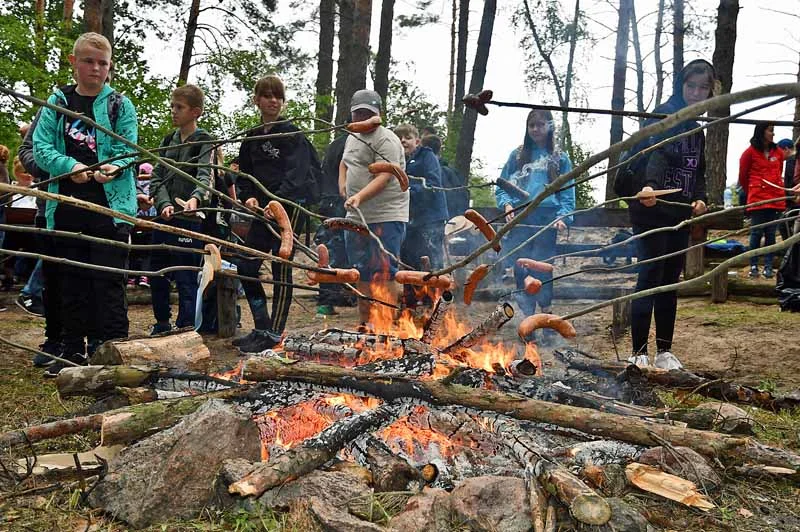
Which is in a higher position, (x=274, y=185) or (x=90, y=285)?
(x=274, y=185)

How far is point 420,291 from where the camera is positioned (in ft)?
17.1

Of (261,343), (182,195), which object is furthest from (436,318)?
(182,195)

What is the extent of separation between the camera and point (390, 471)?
255cm

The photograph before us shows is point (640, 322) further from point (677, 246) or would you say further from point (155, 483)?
point (155, 483)

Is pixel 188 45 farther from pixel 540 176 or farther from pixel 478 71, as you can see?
pixel 540 176

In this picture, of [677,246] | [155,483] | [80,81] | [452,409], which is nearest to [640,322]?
[677,246]

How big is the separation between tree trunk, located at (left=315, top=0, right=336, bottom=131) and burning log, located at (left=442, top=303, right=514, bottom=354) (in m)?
11.4

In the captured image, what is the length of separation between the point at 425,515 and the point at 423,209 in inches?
213

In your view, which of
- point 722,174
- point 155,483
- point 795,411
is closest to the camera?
point 155,483

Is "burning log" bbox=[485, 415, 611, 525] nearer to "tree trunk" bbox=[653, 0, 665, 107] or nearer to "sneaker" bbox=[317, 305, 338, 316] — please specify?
"sneaker" bbox=[317, 305, 338, 316]

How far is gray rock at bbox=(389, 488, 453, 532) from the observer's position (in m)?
2.21

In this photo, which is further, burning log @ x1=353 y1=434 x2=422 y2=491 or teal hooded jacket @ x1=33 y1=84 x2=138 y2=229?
teal hooded jacket @ x1=33 y1=84 x2=138 y2=229

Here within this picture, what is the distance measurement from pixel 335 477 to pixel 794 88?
1.96 m

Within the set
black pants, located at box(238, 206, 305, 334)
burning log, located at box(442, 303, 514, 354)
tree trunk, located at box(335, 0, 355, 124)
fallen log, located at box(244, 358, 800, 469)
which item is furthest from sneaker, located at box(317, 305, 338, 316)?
fallen log, located at box(244, 358, 800, 469)
